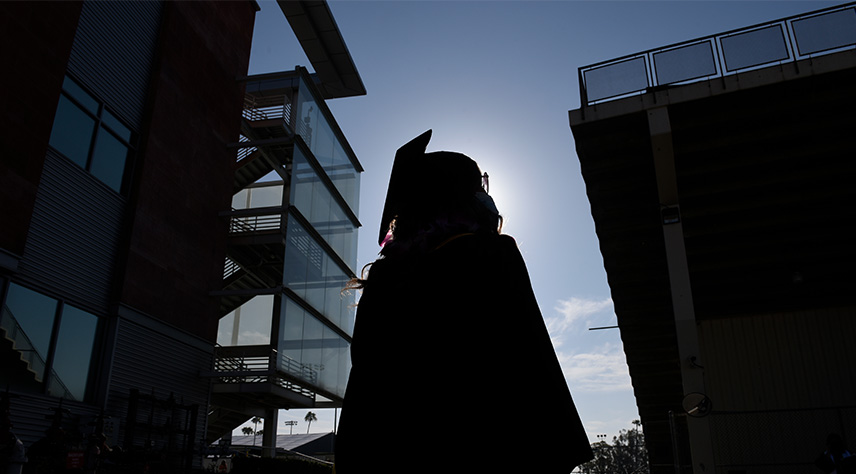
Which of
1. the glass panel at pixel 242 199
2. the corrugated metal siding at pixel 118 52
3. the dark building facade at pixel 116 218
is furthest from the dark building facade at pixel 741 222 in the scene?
the glass panel at pixel 242 199

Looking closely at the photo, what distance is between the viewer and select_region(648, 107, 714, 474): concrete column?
977cm

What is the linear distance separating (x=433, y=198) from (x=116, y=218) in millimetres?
18719

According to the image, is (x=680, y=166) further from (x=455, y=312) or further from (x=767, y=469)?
(x=455, y=312)

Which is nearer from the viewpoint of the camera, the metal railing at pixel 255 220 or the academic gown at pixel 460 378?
the academic gown at pixel 460 378

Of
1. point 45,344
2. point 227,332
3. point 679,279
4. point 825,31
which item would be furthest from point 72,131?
point 825,31

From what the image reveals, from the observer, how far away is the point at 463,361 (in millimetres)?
1459

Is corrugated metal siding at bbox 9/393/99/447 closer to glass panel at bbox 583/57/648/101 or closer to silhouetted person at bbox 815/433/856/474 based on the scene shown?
glass panel at bbox 583/57/648/101

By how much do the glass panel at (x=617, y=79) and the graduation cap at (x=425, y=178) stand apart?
9828 millimetres

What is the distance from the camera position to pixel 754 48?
1049cm

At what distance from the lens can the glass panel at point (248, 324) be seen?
947 inches

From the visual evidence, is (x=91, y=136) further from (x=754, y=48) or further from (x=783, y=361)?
(x=783, y=361)

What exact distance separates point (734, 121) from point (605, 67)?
94.9 inches

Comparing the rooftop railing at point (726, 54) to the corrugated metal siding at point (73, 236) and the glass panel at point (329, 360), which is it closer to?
the corrugated metal siding at point (73, 236)

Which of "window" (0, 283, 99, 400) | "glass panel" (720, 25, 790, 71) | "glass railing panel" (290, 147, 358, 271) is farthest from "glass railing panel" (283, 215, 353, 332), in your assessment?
"glass panel" (720, 25, 790, 71)
